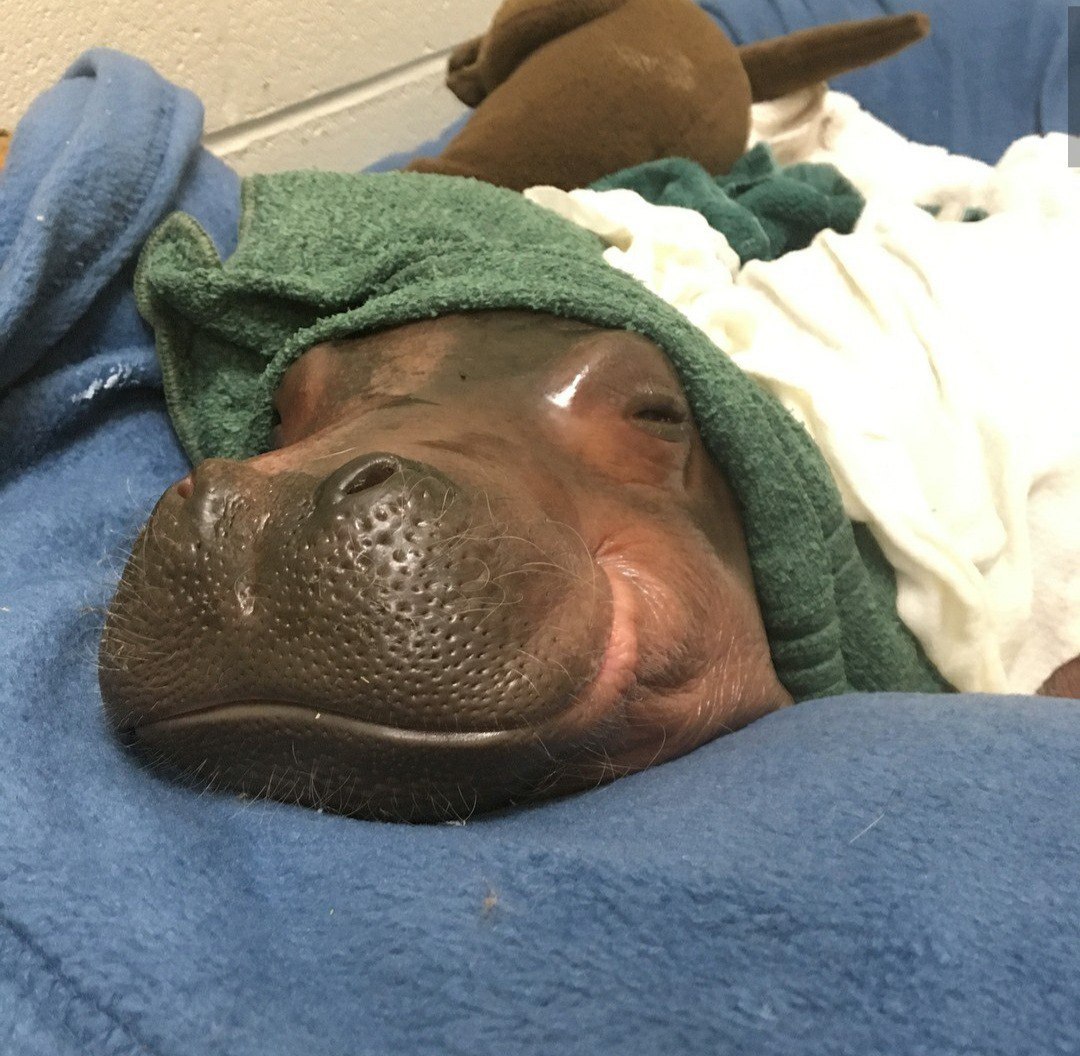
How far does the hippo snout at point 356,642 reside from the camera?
0.54 m

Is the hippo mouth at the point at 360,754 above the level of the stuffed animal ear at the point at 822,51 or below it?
above

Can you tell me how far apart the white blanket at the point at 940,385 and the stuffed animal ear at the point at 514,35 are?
0.40 meters

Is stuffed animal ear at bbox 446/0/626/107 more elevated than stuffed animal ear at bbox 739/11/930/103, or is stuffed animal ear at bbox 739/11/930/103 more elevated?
stuffed animal ear at bbox 446/0/626/107

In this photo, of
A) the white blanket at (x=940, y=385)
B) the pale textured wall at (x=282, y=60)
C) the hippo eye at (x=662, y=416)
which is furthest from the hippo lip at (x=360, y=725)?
the pale textured wall at (x=282, y=60)

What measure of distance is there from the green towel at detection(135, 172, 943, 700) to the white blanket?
0.05 meters

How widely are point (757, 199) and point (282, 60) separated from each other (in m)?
0.94

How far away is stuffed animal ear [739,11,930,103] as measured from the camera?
158 cm

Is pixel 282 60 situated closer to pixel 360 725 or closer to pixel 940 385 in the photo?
pixel 940 385

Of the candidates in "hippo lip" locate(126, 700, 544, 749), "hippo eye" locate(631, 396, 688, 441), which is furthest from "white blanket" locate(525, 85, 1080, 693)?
"hippo lip" locate(126, 700, 544, 749)

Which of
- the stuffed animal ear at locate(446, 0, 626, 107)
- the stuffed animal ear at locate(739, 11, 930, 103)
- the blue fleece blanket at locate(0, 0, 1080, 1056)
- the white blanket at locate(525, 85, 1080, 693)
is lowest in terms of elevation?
the white blanket at locate(525, 85, 1080, 693)

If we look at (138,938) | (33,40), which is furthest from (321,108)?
(138,938)

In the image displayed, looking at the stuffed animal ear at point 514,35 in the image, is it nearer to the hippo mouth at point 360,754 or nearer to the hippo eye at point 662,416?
the hippo eye at point 662,416

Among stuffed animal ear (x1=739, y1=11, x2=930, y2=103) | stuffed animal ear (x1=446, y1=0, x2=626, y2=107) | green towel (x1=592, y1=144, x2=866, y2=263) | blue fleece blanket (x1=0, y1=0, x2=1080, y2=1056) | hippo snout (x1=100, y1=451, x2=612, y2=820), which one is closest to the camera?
blue fleece blanket (x1=0, y1=0, x2=1080, y2=1056)

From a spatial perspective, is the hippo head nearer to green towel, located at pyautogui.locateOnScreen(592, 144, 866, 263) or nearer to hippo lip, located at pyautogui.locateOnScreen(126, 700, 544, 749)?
hippo lip, located at pyautogui.locateOnScreen(126, 700, 544, 749)
